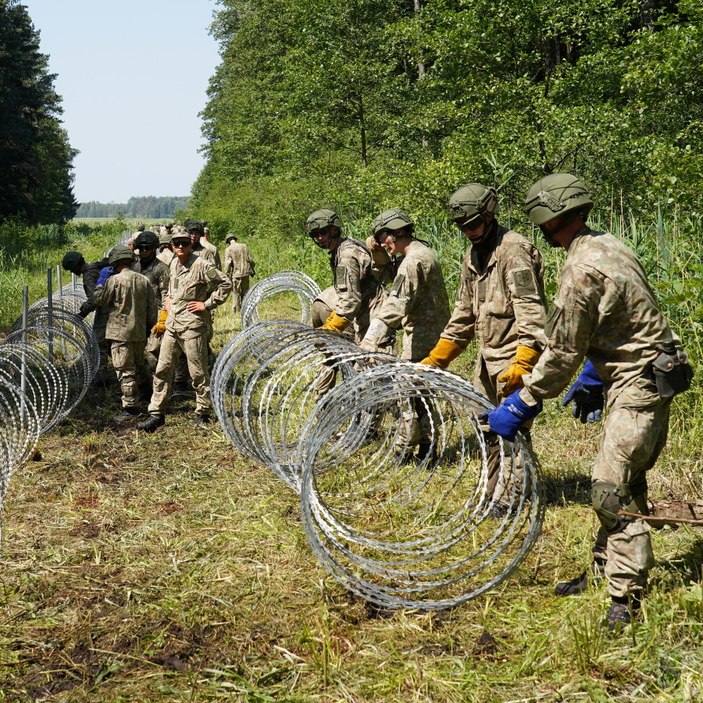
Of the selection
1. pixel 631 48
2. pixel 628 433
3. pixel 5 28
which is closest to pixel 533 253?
pixel 628 433

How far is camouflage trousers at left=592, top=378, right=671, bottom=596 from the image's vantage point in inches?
146

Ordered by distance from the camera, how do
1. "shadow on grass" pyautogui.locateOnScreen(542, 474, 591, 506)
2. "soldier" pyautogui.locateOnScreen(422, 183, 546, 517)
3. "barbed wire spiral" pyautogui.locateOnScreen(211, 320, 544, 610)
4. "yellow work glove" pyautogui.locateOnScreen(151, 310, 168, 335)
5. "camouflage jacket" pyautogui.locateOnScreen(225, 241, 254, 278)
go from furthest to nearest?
"camouflage jacket" pyautogui.locateOnScreen(225, 241, 254, 278)
"yellow work glove" pyautogui.locateOnScreen(151, 310, 168, 335)
"shadow on grass" pyautogui.locateOnScreen(542, 474, 591, 506)
"soldier" pyautogui.locateOnScreen(422, 183, 546, 517)
"barbed wire spiral" pyautogui.locateOnScreen(211, 320, 544, 610)

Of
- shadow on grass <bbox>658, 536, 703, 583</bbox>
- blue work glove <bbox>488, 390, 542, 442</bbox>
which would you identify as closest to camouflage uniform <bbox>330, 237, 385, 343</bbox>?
blue work glove <bbox>488, 390, 542, 442</bbox>

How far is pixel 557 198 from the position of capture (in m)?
3.84

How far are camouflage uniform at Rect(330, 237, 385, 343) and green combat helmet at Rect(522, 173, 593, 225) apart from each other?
344cm

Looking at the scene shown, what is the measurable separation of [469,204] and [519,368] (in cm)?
110

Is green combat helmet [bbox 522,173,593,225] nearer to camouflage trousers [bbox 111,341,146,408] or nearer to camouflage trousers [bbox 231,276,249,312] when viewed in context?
camouflage trousers [bbox 111,341,146,408]

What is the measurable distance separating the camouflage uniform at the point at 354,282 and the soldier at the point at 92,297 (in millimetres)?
3640

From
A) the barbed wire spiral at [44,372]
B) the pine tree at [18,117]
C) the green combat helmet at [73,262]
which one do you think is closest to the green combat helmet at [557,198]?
the barbed wire spiral at [44,372]

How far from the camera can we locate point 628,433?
12.3 feet

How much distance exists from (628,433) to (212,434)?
17.7 ft

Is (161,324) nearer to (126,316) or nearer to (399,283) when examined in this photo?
(126,316)

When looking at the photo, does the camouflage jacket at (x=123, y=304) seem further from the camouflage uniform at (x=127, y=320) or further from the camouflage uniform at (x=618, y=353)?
the camouflage uniform at (x=618, y=353)

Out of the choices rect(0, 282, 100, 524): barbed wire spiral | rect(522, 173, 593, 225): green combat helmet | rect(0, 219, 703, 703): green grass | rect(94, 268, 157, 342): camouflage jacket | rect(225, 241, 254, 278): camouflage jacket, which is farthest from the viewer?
rect(225, 241, 254, 278): camouflage jacket
